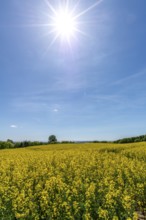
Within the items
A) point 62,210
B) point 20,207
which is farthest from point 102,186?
point 20,207

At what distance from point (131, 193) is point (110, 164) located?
248 inches

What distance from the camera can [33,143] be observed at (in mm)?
64062

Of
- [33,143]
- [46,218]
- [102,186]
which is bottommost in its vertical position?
[46,218]

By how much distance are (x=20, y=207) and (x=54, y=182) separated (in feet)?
7.94

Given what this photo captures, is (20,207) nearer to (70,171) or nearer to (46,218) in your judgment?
(46,218)

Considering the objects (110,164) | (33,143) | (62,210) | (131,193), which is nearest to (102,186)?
(131,193)

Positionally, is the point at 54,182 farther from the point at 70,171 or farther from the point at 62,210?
the point at 70,171

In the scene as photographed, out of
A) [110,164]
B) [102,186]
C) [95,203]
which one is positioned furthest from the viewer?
[110,164]

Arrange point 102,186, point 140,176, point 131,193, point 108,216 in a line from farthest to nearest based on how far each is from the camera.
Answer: point 140,176 < point 102,186 < point 131,193 < point 108,216

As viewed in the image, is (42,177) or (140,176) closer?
(140,176)

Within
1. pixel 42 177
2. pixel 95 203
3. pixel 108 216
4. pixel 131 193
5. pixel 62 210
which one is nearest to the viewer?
pixel 108 216

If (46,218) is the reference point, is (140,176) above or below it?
above

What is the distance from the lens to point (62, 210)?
8.22 meters

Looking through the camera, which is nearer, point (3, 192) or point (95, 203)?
A: point (95, 203)
